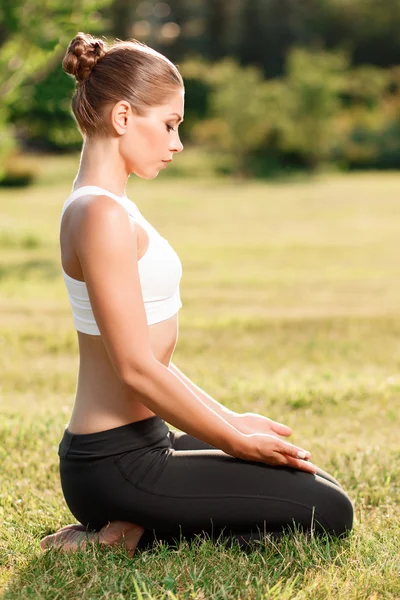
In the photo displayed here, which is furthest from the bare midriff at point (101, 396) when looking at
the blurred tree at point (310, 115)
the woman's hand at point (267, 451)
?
the blurred tree at point (310, 115)

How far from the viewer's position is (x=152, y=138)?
2.75 metres

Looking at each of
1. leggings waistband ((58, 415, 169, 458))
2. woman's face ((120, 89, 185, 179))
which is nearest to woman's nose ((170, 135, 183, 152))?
woman's face ((120, 89, 185, 179))

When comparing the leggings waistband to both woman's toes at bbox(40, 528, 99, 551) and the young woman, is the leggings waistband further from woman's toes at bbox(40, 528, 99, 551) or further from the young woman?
woman's toes at bbox(40, 528, 99, 551)

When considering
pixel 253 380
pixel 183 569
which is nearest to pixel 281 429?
pixel 183 569

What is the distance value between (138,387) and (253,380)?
145 inches

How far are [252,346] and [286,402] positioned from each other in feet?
7.63

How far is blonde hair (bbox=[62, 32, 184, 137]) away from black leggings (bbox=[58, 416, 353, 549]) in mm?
955

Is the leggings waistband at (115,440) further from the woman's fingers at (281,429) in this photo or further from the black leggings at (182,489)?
the woman's fingers at (281,429)

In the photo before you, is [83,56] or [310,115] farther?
[310,115]

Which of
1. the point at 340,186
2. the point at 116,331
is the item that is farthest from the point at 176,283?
the point at 340,186

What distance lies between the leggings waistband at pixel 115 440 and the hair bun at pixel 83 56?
1.07m

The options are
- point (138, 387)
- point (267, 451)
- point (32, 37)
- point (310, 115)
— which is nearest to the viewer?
point (138, 387)

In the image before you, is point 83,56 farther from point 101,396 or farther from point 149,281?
point 101,396

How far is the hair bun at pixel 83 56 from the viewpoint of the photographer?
107 inches
